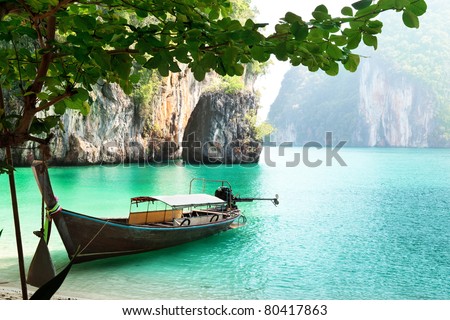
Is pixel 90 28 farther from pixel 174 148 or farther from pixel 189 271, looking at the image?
pixel 174 148

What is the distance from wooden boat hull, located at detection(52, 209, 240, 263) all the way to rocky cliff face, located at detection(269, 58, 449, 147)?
91607 mm

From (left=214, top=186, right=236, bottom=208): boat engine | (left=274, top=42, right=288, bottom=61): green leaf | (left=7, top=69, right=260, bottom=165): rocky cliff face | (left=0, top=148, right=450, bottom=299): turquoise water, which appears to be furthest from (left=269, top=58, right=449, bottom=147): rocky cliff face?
(left=274, top=42, right=288, bottom=61): green leaf

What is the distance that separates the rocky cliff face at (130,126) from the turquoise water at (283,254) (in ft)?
22.9

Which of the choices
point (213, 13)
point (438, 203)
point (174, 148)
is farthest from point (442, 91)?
point (213, 13)

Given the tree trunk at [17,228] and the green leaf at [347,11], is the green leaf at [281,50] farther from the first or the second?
the tree trunk at [17,228]

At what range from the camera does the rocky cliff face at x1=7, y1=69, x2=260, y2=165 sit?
87.5 ft

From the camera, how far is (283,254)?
10.3 metres

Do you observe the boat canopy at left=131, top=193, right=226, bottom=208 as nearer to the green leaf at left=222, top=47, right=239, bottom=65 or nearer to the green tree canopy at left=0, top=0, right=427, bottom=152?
the green tree canopy at left=0, top=0, right=427, bottom=152

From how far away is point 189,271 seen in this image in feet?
28.0

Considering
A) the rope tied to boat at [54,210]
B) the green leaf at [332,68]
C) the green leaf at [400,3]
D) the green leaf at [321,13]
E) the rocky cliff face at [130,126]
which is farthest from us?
the rocky cliff face at [130,126]

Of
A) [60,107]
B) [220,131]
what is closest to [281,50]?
[60,107]

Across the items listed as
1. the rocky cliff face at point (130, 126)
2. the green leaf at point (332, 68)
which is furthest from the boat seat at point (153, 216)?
the rocky cliff face at point (130, 126)

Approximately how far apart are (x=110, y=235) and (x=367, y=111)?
95491 millimetres

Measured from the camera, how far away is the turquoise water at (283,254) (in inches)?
307
